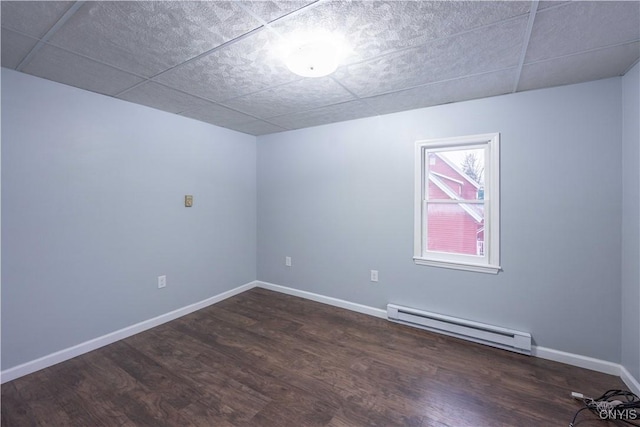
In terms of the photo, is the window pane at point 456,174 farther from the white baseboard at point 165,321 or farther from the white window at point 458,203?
the white baseboard at point 165,321

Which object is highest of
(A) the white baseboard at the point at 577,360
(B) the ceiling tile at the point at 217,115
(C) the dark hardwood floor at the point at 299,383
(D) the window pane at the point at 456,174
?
(B) the ceiling tile at the point at 217,115

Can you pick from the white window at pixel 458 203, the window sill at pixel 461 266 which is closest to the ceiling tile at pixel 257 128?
the white window at pixel 458 203

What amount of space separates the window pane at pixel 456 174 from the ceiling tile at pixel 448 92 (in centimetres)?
53

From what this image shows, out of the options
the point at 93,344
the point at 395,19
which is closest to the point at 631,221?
the point at 395,19

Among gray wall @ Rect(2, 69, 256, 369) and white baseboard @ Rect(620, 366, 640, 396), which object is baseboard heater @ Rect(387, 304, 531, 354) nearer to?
white baseboard @ Rect(620, 366, 640, 396)

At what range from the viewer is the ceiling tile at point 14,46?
1613 mm

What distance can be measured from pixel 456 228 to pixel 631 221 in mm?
1210

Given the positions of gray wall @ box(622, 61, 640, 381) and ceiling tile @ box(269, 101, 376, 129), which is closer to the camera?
gray wall @ box(622, 61, 640, 381)

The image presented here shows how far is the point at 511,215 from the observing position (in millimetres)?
2480

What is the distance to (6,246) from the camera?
2.00m

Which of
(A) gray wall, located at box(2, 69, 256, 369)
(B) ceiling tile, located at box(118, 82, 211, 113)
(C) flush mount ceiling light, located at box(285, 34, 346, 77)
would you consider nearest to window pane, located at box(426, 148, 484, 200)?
(C) flush mount ceiling light, located at box(285, 34, 346, 77)

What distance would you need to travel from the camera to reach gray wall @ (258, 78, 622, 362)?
7.10ft

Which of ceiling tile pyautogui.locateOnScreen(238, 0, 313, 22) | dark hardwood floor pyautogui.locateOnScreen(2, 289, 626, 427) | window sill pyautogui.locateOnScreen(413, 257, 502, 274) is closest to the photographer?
ceiling tile pyautogui.locateOnScreen(238, 0, 313, 22)

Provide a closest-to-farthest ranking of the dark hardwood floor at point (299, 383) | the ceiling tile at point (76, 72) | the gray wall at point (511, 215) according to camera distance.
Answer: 1. the dark hardwood floor at point (299, 383)
2. the ceiling tile at point (76, 72)
3. the gray wall at point (511, 215)
